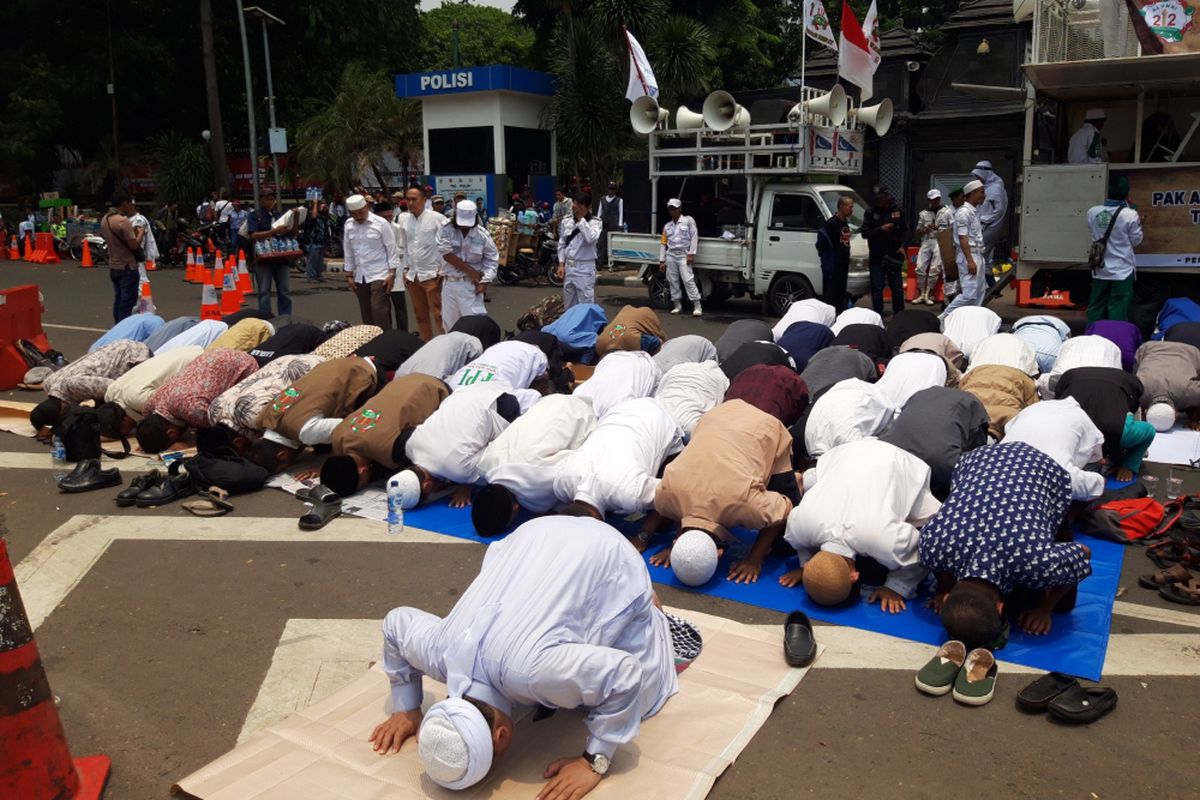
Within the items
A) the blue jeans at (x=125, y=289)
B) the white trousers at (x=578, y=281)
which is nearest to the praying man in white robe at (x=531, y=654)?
the white trousers at (x=578, y=281)

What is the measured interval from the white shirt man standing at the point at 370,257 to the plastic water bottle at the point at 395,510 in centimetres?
494

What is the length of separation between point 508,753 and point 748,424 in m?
2.61

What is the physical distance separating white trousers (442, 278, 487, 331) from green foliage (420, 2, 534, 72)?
4367cm

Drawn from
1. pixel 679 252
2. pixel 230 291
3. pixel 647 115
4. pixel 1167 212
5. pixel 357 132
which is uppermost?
pixel 357 132

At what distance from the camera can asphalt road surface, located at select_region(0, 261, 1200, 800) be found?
3.69 meters

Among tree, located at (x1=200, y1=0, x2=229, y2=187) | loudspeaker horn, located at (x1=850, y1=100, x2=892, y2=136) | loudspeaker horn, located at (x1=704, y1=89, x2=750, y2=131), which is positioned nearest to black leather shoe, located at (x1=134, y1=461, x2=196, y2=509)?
loudspeaker horn, located at (x1=704, y1=89, x2=750, y2=131)

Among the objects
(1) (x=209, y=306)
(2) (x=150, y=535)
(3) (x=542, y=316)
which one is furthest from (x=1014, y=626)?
(1) (x=209, y=306)

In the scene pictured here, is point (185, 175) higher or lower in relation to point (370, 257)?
higher

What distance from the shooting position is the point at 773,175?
549 inches

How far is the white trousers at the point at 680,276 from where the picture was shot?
1459 cm

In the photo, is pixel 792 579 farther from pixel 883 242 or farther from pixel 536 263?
pixel 536 263

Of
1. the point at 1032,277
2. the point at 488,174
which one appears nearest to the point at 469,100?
the point at 488,174

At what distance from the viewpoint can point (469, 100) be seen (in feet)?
89.5

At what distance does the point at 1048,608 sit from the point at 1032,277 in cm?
871
